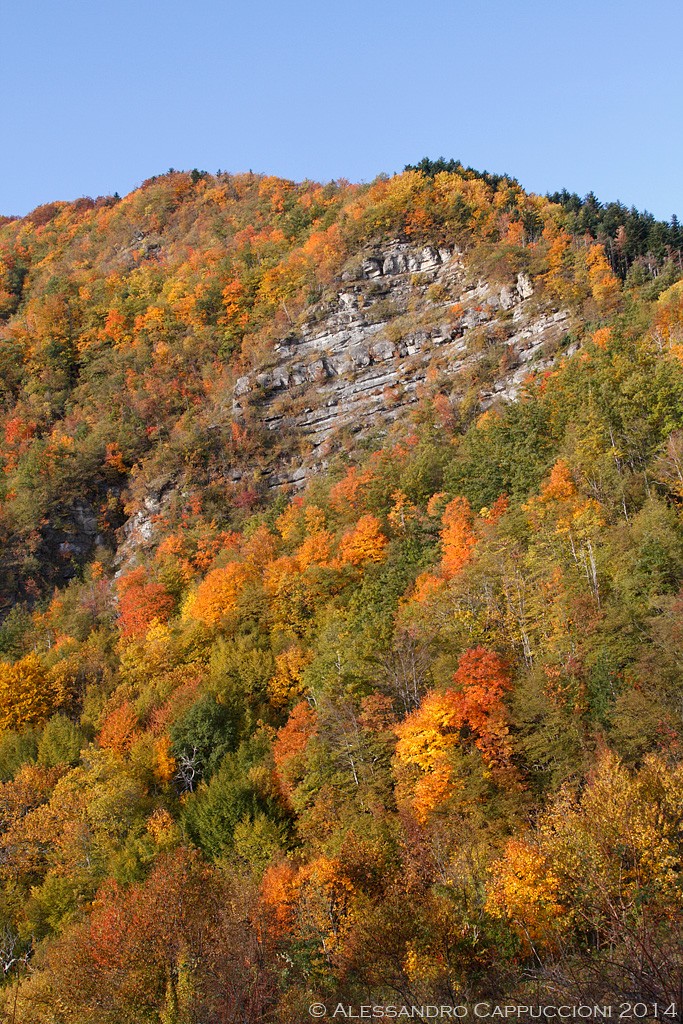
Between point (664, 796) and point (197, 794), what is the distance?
2313 cm

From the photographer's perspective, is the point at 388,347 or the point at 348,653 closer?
the point at 348,653

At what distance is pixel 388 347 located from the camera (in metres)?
68.0

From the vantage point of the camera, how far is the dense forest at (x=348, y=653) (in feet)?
63.5

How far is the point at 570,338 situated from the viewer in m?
56.1

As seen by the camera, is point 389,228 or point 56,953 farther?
point 389,228

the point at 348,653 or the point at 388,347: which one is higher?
the point at 388,347

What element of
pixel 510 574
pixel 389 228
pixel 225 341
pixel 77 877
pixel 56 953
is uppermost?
pixel 389 228

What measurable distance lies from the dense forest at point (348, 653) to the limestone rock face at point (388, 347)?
1570 mm

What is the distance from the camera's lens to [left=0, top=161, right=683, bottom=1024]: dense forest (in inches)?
762

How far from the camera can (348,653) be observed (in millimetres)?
35156

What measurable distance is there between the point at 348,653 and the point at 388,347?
4141 cm

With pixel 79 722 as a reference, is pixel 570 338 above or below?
above

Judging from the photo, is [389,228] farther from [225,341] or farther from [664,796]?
[664,796]

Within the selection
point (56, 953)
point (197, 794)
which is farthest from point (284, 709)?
point (56, 953)
